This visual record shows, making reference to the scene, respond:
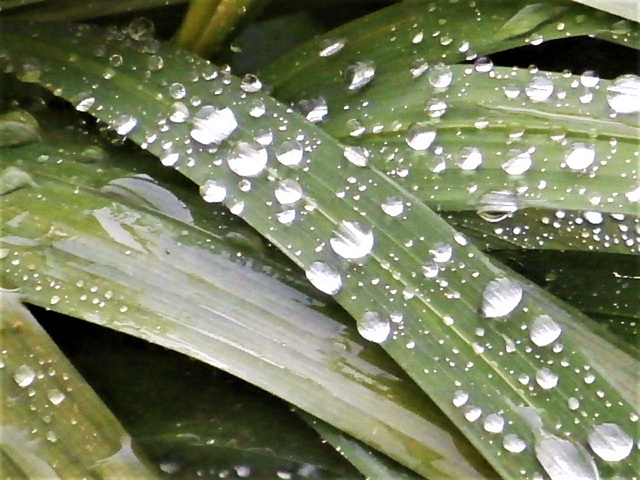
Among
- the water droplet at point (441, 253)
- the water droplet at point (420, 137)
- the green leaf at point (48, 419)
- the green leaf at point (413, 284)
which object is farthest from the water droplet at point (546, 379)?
the green leaf at point (48, 419)

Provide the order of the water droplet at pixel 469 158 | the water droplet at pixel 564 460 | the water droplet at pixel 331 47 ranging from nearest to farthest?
the water droplet at pixel 564 460 → the water droplet at pixel 469 158 → the water droplet at pixel 331 47

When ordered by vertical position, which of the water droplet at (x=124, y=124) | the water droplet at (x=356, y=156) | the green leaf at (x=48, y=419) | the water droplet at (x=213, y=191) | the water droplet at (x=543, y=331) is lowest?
the green leaf at (x=48, y=419)

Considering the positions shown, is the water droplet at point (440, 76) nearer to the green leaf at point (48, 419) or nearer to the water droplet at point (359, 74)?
the water droplet at point (359, 74)

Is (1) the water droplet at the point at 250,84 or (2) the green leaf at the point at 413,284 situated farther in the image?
(1) the water droplet at the point at 250,84

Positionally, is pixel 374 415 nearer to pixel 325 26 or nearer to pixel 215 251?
pixel 215 251

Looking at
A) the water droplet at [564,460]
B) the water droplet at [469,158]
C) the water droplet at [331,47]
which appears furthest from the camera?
the water droplet at [331,47]

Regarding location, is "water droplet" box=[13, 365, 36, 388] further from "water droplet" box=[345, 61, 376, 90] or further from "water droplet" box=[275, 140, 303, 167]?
"water droplet" box=[345, 61, 376, 90]

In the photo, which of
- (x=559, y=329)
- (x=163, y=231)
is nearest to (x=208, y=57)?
(x=163, y=231)

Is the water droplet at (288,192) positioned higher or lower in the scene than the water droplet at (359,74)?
lower
